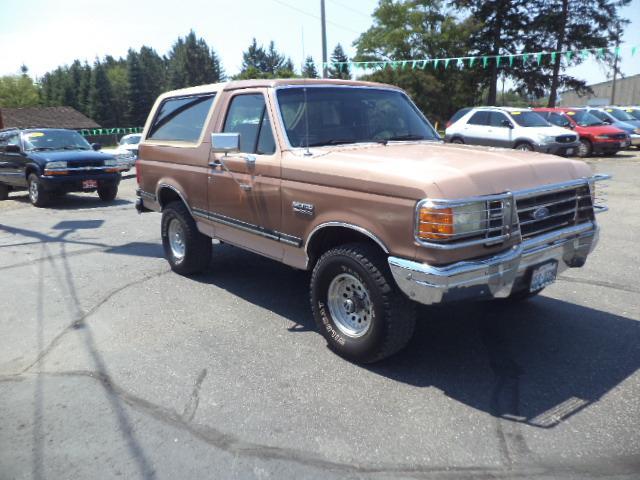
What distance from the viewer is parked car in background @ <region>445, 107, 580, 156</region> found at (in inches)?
634

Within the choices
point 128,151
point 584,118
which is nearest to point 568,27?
point 584,118

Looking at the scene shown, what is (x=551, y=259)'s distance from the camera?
12.4 feet

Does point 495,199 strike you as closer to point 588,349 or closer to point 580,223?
point 580,223

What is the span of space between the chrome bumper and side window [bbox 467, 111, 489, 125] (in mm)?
14479

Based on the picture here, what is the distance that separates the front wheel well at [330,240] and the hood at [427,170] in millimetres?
361

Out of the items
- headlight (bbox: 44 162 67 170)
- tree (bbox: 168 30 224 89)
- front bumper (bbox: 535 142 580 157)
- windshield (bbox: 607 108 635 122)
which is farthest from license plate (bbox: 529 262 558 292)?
tree (bbox: 168 30 224 89)

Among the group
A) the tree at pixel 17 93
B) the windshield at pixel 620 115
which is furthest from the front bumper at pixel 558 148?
the tree at pixel 17 93

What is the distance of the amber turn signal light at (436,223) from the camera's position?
10.5 feet

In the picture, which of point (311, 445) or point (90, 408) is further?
point (90, 408)

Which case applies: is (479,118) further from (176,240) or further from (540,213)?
(540,213)

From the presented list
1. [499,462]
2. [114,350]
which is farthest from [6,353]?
[499,462]

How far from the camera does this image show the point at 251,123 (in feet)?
15.8

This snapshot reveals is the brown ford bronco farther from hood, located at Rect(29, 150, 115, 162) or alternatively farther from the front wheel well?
hood, located at Rect(29, 150, 115, 162)

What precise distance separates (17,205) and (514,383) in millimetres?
12024
